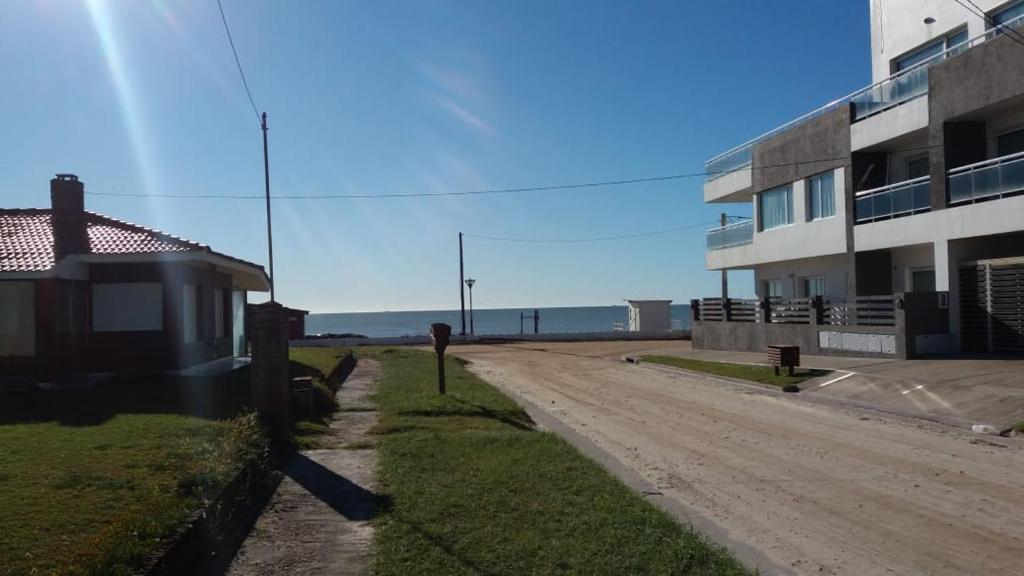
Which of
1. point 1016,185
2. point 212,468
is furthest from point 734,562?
point 1016,185

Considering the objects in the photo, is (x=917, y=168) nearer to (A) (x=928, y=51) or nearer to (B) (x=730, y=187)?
(A) (x=928, y=51)

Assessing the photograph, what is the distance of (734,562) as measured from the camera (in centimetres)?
636

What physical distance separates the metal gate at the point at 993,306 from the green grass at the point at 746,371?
4.09 metres

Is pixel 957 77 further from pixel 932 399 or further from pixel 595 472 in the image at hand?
pixel 595 472

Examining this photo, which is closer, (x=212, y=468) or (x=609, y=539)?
(x=609, y=539)

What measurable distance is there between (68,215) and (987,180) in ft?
71.9

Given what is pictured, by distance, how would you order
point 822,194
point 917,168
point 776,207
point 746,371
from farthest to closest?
point 776,207, point 822,194, point 917,168, point 746,371

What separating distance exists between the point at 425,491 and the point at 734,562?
3.52 metres

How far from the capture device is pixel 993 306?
20.9 metres

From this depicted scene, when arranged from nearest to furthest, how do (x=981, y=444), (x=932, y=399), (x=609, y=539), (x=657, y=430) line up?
(x=609, y=539) → (x=981, y=444) → (x=657, y=430) → (x=932, y=399)

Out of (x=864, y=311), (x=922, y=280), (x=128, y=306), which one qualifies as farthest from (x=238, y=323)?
(x=922, y=280)

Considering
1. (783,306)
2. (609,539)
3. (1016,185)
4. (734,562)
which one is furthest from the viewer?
(783,306)

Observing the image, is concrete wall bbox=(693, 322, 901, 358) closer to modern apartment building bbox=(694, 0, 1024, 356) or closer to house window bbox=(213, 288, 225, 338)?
modern apartment building bbox=(694, 0, 1024, 356)

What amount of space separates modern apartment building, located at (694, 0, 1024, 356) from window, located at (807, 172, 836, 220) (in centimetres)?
5
